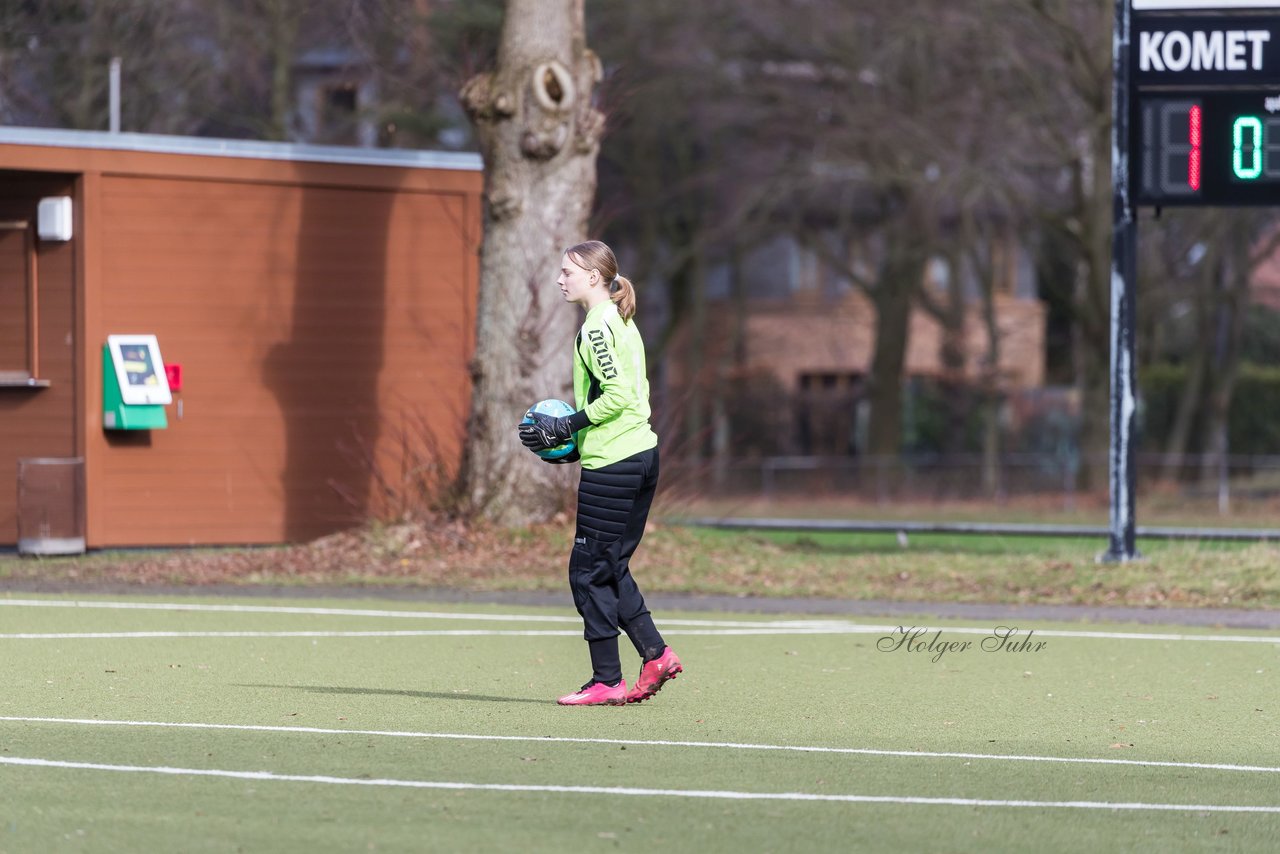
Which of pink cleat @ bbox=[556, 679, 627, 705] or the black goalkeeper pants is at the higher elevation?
the black goalkeeper pants

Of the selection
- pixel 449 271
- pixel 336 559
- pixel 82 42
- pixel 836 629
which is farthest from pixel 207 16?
pixel 836 629

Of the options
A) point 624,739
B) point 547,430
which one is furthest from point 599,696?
point 547,430

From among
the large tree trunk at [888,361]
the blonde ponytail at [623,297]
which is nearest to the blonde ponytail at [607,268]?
the blonde ponytail at [623,297]

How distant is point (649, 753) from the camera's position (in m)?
6.91

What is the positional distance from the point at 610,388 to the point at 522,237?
8.26 m

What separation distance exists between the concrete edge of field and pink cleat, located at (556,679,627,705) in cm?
485

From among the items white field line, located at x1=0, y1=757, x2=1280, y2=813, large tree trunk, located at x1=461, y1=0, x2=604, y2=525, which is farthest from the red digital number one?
white field line, located at x1=0, y1=757, x2=1280, y2=813

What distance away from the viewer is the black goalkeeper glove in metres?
7.83

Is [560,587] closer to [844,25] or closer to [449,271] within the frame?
[449,271]

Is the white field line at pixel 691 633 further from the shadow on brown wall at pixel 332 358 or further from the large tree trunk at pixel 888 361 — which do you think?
the large tree trunk at pixel 888 361

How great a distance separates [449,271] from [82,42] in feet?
44.7

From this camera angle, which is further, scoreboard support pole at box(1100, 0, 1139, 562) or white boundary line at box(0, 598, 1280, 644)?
scoreboard support pole at box(1100, 0, 1139, 562)

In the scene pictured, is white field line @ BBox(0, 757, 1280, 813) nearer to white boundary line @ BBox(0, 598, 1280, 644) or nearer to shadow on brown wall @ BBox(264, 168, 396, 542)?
white boundary line @ BBox(0, 598, 1280, 644)

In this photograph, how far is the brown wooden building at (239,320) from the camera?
640 inches
